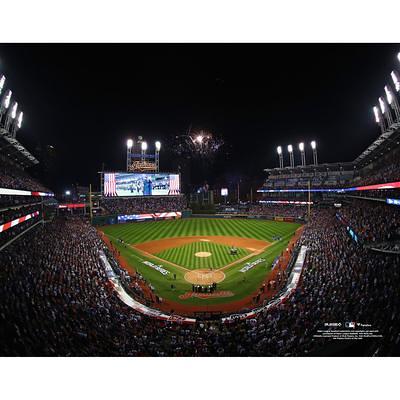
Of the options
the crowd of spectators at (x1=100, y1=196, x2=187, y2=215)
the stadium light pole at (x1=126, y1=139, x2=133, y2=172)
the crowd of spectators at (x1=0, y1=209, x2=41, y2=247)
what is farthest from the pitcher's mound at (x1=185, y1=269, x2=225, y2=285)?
the stadium light pole at (x1=126, y1=139, x2=133, y2=172)

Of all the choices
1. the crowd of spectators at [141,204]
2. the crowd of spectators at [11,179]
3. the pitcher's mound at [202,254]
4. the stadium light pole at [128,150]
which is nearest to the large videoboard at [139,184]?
the crowd of spectators at [141,204]

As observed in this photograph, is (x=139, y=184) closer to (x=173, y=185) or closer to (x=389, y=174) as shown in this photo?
(x=173, y=185)

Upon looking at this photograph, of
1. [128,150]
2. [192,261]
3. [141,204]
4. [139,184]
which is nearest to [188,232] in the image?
[192,261]

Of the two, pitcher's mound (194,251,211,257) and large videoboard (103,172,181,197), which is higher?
large videoboard (103,172,181,197)

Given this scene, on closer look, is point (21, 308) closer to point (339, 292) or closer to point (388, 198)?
point (339, 292)

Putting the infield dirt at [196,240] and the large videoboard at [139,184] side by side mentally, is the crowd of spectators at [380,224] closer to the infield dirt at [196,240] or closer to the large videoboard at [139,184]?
the infield dirt at [196,240]

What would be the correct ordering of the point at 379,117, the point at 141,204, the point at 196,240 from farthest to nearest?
the point at 141,204, the point at 196,240, the point at 379,117

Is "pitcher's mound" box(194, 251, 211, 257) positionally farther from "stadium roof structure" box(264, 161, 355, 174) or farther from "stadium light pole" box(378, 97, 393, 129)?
"stadium roof structure" box(264, 161, 355, 174)
